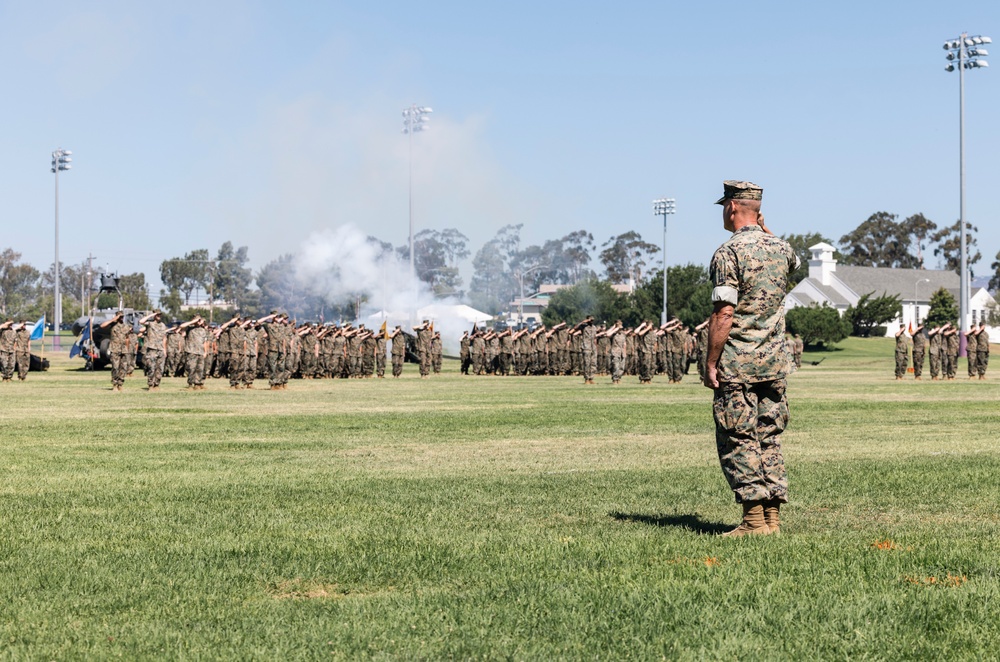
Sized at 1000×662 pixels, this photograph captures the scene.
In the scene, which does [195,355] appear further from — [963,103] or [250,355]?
[963,103]

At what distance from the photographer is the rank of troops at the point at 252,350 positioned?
3556cm

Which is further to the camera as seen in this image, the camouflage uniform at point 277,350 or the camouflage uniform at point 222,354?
the camouflage uniform at point 222,354

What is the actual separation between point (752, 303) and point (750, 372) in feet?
1.50

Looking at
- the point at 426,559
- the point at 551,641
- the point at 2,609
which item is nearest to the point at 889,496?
the point at 426,559

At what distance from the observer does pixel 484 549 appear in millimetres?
7926

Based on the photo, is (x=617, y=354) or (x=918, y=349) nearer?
(x=617, y=354)

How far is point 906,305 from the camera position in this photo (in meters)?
142

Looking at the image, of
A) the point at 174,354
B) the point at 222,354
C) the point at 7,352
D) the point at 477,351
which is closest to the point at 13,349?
the point at 7,352

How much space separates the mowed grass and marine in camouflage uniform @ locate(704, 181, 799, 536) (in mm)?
378

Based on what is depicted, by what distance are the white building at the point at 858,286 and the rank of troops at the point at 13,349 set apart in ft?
327

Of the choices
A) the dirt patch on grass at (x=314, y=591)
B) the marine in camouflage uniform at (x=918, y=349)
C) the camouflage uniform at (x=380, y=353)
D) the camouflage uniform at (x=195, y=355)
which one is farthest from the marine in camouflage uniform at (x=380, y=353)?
the dirt patch on grass at (x=314, y=591)

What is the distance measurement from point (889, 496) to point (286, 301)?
99610 mm

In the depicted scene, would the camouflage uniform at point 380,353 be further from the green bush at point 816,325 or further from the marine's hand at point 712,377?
the green bush at point 816,325

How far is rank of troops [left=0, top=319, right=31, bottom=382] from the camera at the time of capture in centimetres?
4078
